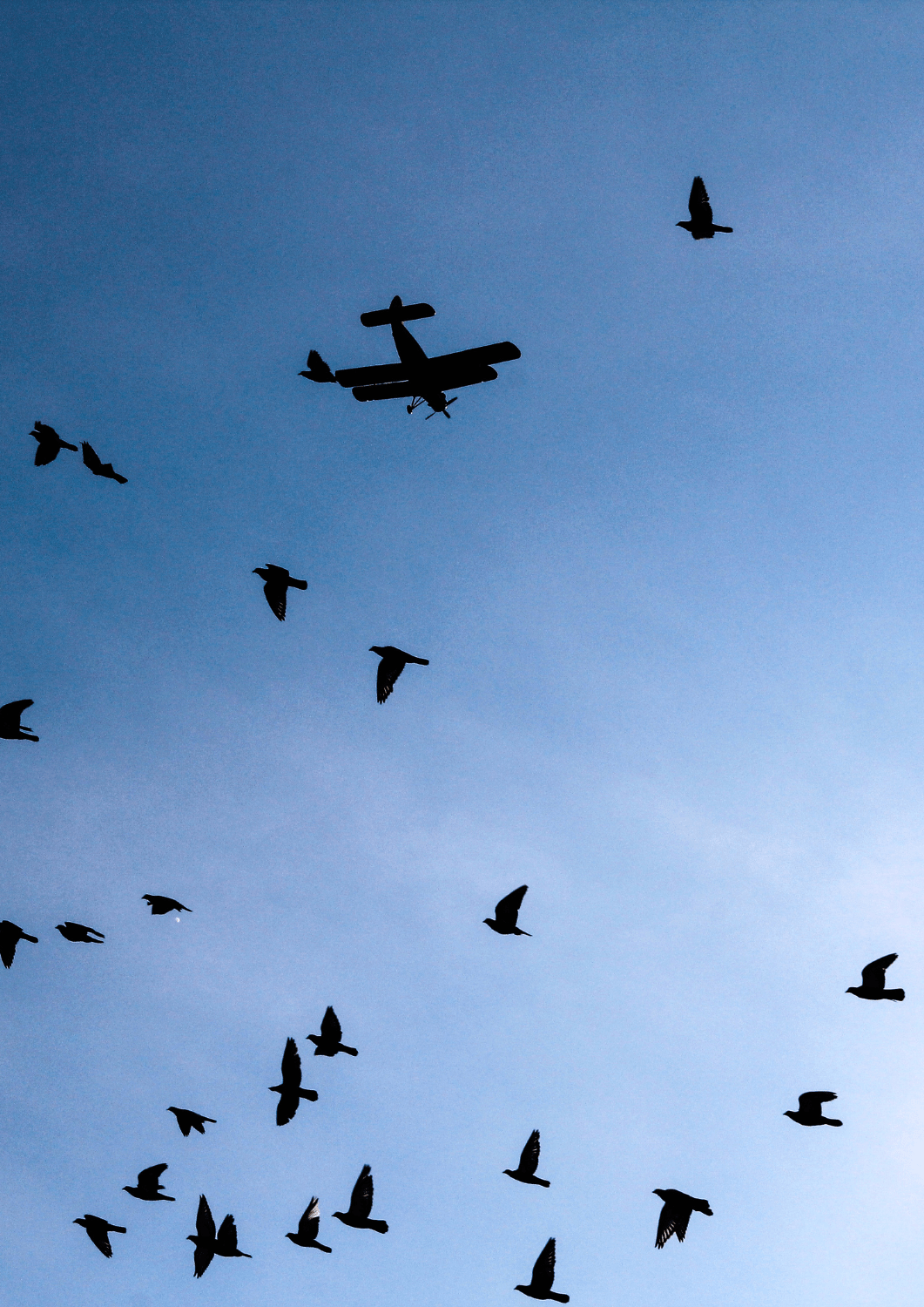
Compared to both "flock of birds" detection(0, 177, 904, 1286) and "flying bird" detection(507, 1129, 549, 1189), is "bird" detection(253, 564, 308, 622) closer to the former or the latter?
"flock of birds" detection(0, 177, 904, 1286)

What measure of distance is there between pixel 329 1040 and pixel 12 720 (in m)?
10.6

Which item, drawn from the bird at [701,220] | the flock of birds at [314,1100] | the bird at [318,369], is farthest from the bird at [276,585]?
the bird at [701,220]

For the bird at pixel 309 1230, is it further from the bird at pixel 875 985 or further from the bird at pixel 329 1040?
the bird at pixel 875 985

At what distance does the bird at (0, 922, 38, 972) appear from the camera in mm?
27075

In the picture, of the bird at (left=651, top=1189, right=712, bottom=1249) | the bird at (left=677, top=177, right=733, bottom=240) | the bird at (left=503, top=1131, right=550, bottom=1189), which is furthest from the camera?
the bird at (left=677, top=177, right=733, bottom=240)

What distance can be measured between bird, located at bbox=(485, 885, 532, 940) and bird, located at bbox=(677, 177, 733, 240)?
668 inches

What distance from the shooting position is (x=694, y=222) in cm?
3080

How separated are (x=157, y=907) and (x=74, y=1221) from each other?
26.5 ft

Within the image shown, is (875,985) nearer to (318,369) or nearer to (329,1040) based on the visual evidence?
(329,1040)

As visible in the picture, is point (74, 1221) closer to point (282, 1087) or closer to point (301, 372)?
point (282, 1087)

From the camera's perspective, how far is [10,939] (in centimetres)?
2733

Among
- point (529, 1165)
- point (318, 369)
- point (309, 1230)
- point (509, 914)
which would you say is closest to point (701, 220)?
point (318, 369)

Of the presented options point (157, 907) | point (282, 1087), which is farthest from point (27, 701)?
point (282, 1087)

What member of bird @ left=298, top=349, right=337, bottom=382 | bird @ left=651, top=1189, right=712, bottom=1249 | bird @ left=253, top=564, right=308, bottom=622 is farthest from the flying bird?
bird @ left=298, top=349, right=337, bottom=382
